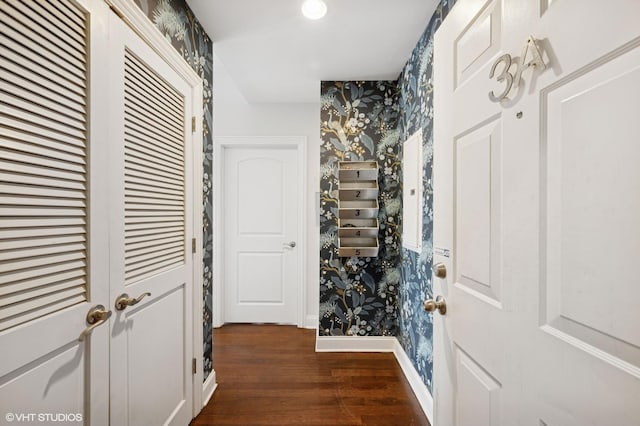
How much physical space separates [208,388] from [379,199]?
190 cm

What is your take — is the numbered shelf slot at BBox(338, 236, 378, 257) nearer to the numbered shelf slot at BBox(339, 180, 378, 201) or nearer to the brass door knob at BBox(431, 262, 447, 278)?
the numbered shelf slot at BBox(339, 180, 378, 201)

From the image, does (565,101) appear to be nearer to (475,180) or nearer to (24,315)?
(475,180)

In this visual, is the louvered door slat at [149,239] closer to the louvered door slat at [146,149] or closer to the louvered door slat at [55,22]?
the louvered door slat at [146,149]

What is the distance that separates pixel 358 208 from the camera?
2564mm

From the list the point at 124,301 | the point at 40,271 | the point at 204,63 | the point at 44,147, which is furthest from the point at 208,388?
the point at 204,63

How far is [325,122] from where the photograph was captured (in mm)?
2668

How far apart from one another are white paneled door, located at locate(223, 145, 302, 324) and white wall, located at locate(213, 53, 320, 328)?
0.55ft

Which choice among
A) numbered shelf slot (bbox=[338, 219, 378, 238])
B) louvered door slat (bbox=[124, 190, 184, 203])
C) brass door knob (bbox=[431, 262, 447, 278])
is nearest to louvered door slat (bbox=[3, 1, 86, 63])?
louvered door slat (bbox=[124, 190, 184, 203])

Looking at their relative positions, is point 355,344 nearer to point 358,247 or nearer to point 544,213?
point 358,247

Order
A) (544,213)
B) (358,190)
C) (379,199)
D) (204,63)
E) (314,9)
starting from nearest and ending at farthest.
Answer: (544,213) < (314,9) < (204,63) < (358,190) < (379,199)

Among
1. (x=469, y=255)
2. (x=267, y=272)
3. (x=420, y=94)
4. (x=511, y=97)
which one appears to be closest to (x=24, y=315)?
(x=469, y=255)

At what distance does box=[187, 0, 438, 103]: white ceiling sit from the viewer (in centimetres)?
170

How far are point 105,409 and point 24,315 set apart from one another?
1.64ft

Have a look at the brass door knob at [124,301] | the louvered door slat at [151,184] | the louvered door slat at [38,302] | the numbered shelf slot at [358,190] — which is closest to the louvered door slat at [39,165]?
the louvered door slat at [151,184]
